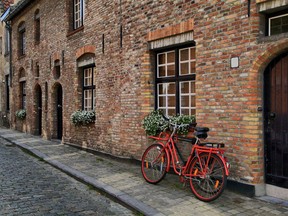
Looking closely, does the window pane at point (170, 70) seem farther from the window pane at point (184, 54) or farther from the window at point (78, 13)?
the window at point (78, 13)

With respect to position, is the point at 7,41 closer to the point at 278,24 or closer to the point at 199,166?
the point at 199,166

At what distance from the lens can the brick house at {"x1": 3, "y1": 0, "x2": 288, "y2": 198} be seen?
17.5 feet

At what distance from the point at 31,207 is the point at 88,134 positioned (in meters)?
5.49

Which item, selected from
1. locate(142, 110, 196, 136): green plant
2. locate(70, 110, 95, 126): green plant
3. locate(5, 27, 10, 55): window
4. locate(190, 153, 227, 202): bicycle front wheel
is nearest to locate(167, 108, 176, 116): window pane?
locate(142, 110, 196, 136): green plant

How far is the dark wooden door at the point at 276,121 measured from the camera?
16.9 feet

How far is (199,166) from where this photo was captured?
18.2 ft

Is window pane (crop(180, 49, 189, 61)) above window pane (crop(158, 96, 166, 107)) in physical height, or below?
above

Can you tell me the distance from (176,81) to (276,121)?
2.62 metres

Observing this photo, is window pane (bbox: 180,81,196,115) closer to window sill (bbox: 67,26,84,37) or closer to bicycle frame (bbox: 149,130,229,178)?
bicycle frame (bbox: 149,130,229,178)

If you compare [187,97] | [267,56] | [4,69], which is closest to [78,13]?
[187,97]

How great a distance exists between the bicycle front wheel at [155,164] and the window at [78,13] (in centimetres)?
673

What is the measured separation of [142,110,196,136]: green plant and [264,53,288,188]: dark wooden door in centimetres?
170

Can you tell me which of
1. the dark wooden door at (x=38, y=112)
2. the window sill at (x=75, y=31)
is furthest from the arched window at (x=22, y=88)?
the window sill at (x=75, y=31)

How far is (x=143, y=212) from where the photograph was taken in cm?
486
